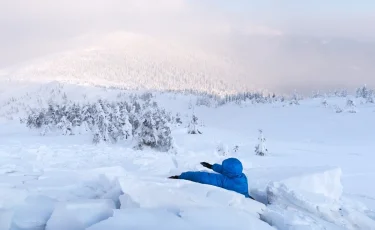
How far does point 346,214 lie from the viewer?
5836 mm

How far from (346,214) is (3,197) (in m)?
5.03

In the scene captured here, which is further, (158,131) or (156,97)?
(156,97)

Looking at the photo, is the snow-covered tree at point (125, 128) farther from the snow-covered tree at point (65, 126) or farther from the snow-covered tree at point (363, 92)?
the snow-covered tree at point (363, 92)

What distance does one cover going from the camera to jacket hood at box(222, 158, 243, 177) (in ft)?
17.5

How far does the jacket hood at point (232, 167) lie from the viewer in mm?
5336

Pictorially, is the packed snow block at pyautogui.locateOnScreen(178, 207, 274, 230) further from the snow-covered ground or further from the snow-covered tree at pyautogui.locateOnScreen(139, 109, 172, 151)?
the snow-covered tree at pyautogui.locateOnScreen(139, 109, 172, 151)

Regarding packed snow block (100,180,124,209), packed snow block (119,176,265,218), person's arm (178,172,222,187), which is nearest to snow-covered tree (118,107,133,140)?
person's arm (178,172,222,187)

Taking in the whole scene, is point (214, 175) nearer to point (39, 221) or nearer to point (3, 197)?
point (39, 221)

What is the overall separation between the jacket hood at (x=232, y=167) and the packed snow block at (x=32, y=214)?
2.43m

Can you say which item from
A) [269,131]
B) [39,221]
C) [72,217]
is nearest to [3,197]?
[39,221]

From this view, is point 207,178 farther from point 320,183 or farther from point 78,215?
point 320,183

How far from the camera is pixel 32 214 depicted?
4293mm

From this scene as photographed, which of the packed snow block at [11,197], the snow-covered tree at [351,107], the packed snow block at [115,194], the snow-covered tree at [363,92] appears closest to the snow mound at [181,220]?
Result: the packed snow block at [115,194]

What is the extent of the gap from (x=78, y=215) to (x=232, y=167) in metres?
2.32
